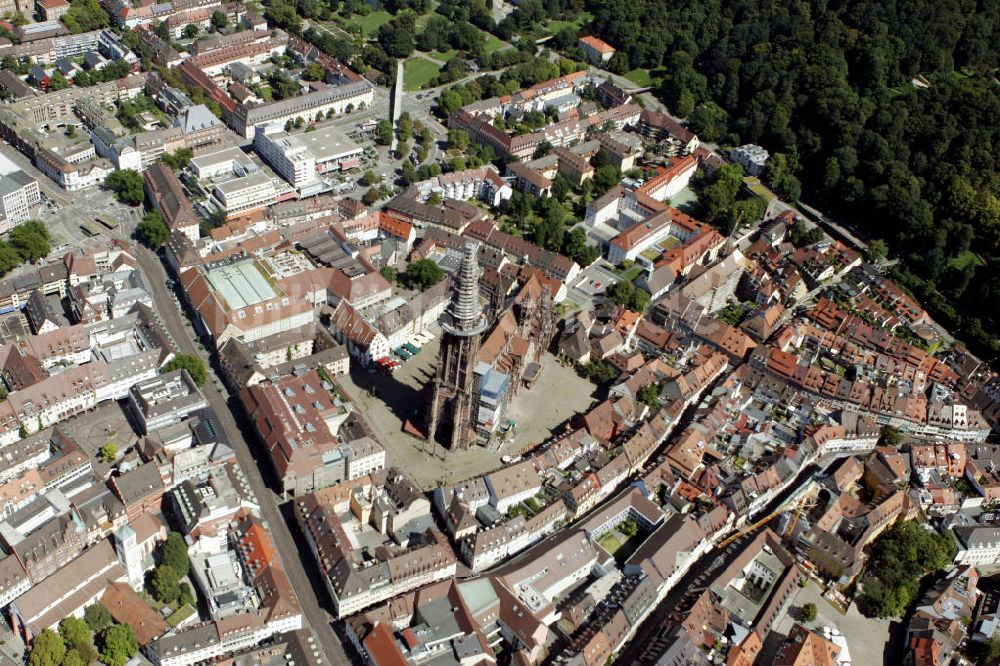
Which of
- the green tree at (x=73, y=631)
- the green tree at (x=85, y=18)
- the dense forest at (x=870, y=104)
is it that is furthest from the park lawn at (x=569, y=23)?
the green tree at (x=73, y=631)

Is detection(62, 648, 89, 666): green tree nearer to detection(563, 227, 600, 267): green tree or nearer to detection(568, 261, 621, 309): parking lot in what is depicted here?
detection(568, 261, 621, 309): parking lot

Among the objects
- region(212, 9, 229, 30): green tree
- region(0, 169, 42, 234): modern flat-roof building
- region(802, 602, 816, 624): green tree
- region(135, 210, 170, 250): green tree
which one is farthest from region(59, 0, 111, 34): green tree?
region(802, 602, 816, 624): green tree

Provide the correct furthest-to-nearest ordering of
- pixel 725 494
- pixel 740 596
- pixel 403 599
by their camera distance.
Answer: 1. pixel 725 494
2. pixel 740 596
3. pixel 403 599

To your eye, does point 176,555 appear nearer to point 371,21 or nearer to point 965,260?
point 965,260

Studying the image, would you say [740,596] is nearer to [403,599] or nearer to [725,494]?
[725,494]

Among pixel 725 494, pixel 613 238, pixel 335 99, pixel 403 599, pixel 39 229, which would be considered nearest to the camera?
pixel 403 599

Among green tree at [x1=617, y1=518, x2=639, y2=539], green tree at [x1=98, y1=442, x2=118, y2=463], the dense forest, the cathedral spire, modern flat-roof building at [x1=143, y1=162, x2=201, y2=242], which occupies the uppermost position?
the cathedral spire

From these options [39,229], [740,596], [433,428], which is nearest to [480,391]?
[433,428]
